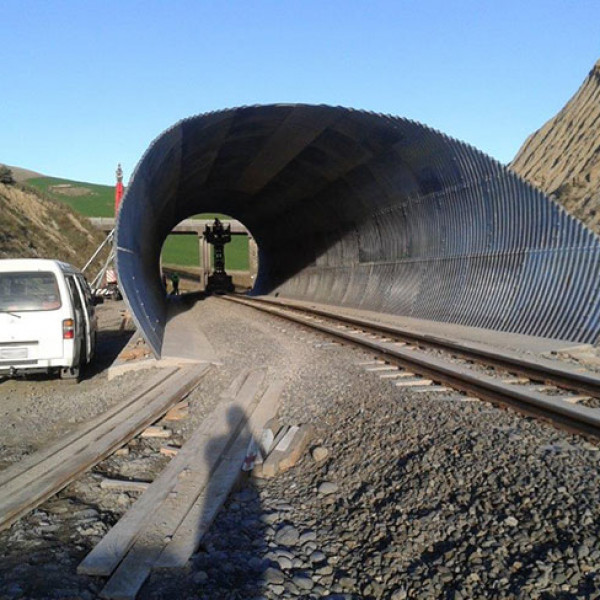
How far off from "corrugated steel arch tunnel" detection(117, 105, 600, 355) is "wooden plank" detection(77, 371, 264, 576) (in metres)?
4.28

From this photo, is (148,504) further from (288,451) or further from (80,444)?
(80,444)

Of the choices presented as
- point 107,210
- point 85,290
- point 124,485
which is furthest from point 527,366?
point 107,210

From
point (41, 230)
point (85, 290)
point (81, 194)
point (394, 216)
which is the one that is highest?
point (81, 194)

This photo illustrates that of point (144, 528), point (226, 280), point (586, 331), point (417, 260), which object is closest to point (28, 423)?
point (144, 528)

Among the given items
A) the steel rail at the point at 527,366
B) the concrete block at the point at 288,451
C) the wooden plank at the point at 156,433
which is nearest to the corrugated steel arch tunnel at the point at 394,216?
the steel rail at the point at 527,366

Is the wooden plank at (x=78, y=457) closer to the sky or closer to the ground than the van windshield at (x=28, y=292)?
closer to the ground

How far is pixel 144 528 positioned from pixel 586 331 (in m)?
9.59

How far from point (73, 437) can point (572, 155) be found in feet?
149

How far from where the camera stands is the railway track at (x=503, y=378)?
6.12 m

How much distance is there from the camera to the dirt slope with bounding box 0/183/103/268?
34556mm

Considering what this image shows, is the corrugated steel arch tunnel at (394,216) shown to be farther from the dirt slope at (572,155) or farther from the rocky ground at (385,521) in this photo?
the dirt slope at (572,155)

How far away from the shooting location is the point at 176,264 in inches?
3046

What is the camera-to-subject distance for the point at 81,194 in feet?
327

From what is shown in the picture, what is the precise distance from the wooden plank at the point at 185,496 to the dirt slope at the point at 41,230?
93.4ft
